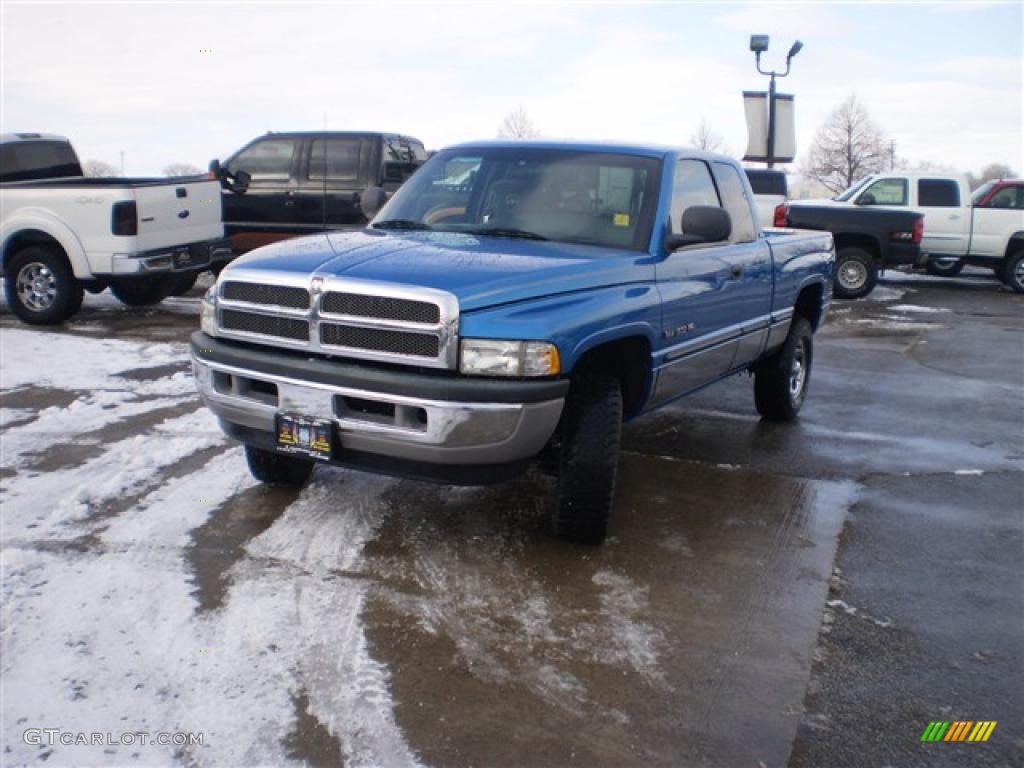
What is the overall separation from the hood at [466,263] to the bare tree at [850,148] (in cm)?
4877

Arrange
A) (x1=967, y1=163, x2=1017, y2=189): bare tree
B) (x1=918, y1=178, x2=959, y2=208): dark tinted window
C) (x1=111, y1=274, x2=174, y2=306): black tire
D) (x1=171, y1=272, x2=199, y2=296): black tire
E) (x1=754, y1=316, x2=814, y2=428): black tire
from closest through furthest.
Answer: (x1=754, y1=316, x2=814, y2=428): black tire → (x1=111, y1=274, x2=174, y2=306): black tire → (x1=171, y1=272, x2=199, y2=296): black tire → (x1=918, y1=178, x2=959, y2=208): dark tinted window → (x1=967, y1=163, x2=1017, y2=189): bare tree

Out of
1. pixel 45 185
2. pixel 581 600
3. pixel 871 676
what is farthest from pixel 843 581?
pixel 45 185

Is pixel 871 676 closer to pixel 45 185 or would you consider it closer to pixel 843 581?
pixel 843 581

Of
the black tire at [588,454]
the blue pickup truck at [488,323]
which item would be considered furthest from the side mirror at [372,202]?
the black tire at [588,454]

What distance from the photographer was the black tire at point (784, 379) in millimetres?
6934

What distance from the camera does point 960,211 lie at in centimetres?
1700

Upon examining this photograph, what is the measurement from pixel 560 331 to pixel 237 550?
1.75 metres

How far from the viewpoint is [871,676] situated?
339 cm

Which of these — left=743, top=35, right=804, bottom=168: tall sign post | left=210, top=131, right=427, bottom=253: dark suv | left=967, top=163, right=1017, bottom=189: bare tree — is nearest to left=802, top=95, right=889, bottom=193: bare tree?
left=967, top=163, right=1017, bottom=189: bare tree

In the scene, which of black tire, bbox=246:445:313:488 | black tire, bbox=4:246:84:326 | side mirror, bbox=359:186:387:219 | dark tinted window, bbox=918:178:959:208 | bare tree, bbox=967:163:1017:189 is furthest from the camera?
bare tree, bbox=967:163:1017:189

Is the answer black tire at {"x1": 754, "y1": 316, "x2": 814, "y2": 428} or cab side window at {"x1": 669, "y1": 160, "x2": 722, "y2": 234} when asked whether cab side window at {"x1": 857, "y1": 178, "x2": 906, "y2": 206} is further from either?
cab side window at {"x1": 669, "y1": 160, "x2": 722, "y2": 234}

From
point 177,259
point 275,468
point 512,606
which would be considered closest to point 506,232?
point 275,468

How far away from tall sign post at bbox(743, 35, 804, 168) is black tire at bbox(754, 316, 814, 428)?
13579 mm

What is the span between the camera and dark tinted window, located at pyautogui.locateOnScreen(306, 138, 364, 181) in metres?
12.7
